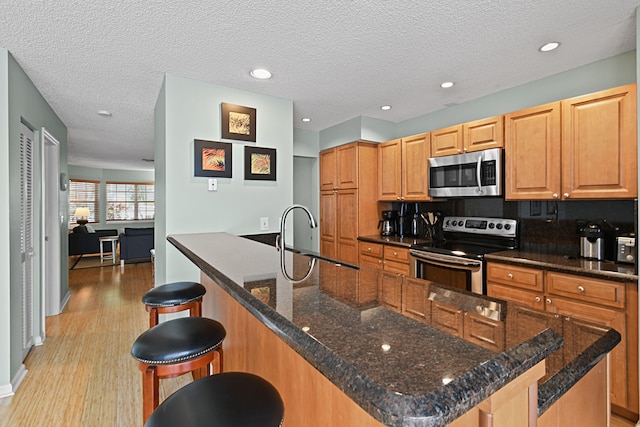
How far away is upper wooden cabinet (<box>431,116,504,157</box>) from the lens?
275 centimetres

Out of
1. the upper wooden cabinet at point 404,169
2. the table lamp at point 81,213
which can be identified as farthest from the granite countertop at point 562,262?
the table lamp at point 81,213

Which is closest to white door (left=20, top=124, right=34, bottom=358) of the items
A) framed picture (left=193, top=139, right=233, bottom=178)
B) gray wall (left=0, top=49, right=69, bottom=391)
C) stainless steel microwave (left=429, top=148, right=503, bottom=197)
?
gray wall (left=0, top=49, right=69, bottom=391)

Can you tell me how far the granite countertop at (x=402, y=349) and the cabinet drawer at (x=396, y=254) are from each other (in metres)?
2.24

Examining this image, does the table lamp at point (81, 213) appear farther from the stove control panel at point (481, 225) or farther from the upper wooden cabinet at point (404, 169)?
the stove control panel at point (481, 225)

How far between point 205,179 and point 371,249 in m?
1.99

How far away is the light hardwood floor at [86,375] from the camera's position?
1.98m

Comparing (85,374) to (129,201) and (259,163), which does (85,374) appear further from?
(129,201)

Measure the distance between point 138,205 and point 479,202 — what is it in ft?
32.7

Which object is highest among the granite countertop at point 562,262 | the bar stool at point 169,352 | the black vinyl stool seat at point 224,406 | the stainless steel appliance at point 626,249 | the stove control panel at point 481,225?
the stove control panel at point 481,225

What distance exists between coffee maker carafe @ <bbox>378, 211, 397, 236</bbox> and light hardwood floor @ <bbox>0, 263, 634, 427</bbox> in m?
2.43

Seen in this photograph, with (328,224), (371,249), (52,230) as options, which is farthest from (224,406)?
(52,230)

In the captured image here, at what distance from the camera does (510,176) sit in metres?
2.67

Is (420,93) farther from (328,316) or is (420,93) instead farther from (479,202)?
(328,316)

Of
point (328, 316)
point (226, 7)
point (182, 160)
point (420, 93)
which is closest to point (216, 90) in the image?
point (182, 160)
